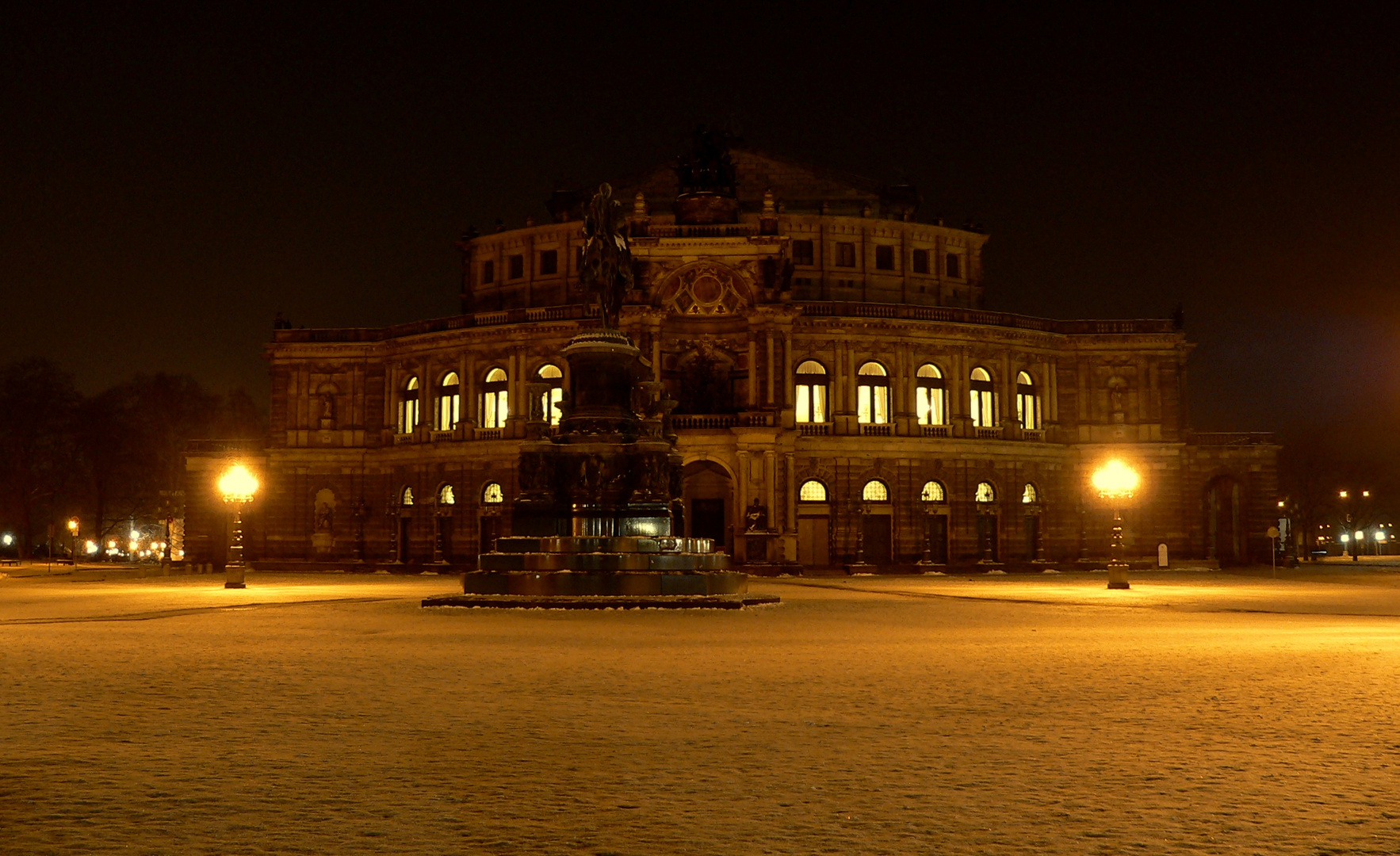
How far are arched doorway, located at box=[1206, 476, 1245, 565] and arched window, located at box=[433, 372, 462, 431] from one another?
140 ft

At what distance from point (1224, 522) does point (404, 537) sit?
47.2 m

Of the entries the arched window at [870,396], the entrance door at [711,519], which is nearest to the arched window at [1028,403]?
the arched window at [870,396]

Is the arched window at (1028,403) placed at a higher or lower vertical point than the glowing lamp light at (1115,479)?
higher

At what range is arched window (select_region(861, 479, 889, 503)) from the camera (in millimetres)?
70438

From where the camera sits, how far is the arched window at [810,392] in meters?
70.8

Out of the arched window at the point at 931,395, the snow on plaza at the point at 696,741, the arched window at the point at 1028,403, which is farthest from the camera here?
the arched window at the point at 1028,403

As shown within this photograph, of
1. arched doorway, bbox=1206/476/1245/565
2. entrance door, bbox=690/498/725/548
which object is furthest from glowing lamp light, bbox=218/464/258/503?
arched doorway, bbox=1206/476/1245/565

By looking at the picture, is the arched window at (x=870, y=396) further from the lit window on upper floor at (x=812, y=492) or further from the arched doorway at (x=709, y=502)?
the arched doorway at (x=709, y=502)

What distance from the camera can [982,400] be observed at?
7400 cm

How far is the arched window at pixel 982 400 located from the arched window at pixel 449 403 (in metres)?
28.5

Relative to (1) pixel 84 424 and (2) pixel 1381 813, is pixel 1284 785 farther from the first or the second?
(1) pixel 84 424

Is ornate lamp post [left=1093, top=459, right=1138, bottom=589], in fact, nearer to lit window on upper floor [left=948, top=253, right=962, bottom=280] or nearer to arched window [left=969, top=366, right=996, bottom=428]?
arched window [left=969, top=366, right=996, bottom=428]

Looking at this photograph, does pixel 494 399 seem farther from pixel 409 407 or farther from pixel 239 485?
pixel 239 485

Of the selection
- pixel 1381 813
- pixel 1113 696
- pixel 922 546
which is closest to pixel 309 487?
pixel 922 546
